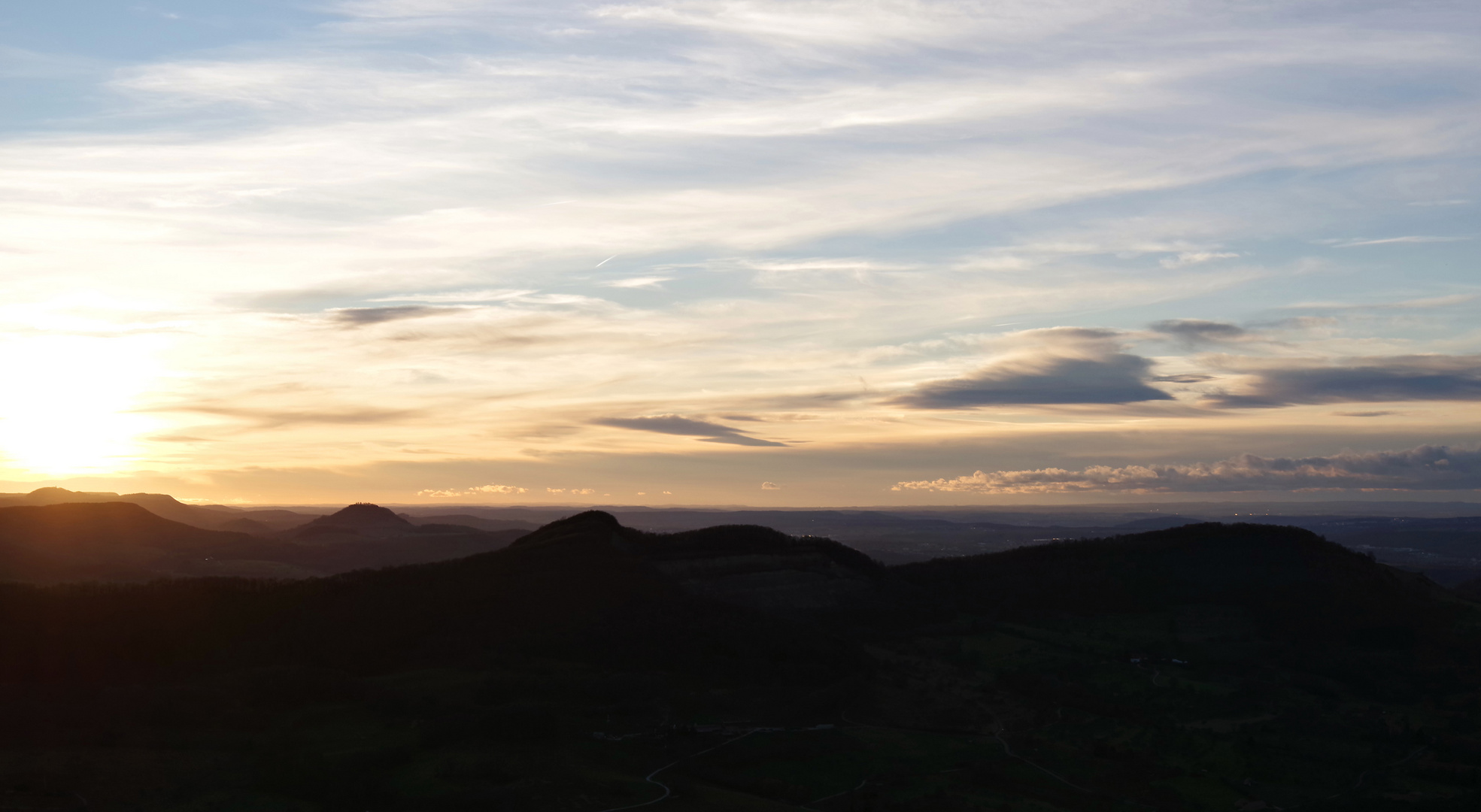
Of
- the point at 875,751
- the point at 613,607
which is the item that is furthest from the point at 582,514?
the point at 875,751

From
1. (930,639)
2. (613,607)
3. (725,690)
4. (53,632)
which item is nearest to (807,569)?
(930,639)

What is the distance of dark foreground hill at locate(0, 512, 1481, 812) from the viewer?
78062 millimetres

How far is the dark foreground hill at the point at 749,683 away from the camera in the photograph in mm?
78062

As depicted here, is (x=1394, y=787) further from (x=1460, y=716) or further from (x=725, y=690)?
(x=725, y=690)

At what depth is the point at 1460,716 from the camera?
4274 inches

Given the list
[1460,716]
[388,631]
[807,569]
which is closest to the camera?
[1460,716]

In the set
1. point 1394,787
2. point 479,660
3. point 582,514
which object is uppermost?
point 582,514

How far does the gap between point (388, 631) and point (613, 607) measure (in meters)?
24.0

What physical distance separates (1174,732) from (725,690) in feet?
130

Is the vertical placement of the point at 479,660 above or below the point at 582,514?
below

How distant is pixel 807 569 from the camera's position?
529 feet

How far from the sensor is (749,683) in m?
109

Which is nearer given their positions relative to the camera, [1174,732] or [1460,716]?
[1174,732]

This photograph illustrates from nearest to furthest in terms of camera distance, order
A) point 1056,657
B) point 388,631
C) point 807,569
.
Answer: point 388,631 < point 1056,657 < point 807,569
